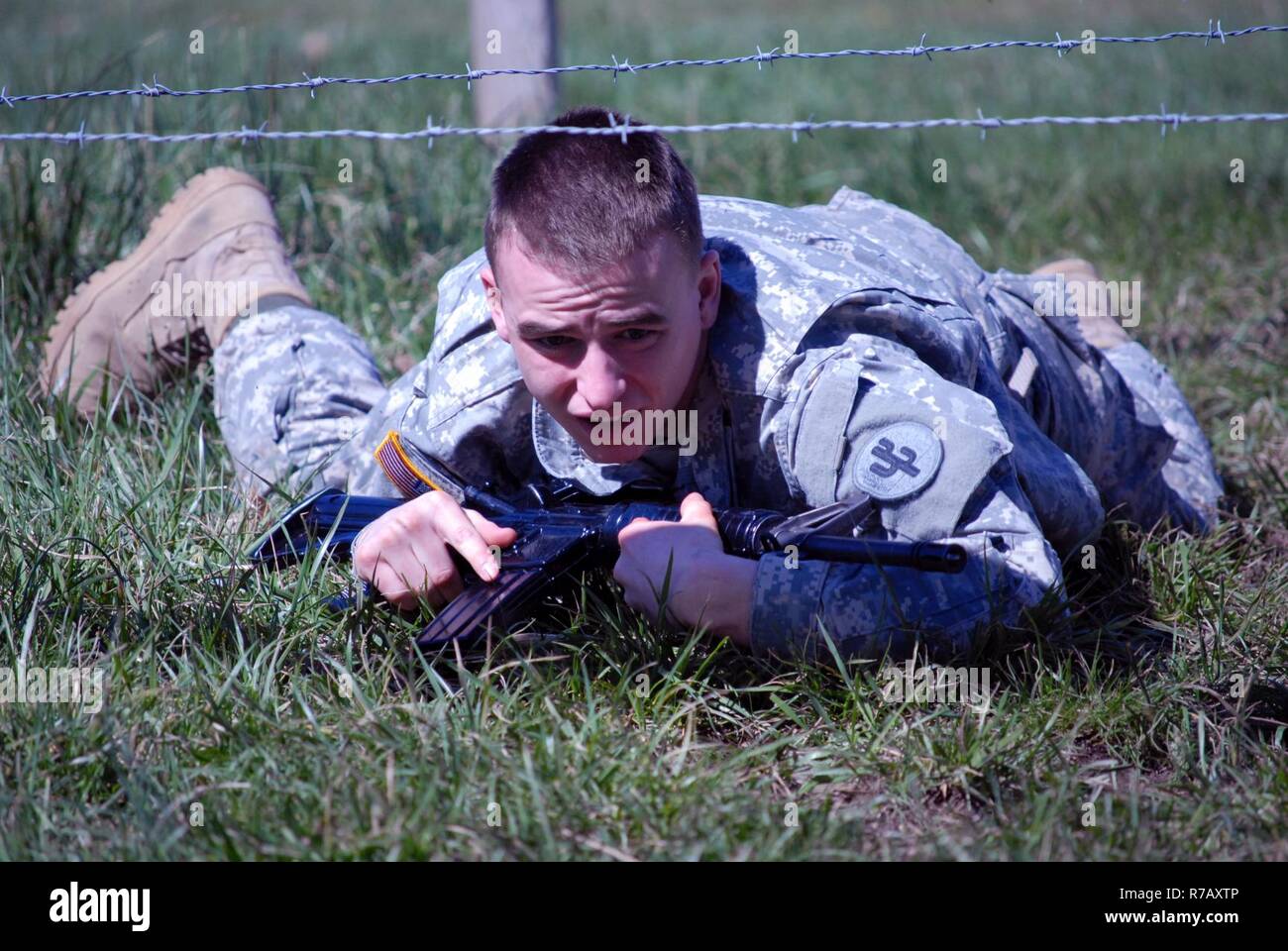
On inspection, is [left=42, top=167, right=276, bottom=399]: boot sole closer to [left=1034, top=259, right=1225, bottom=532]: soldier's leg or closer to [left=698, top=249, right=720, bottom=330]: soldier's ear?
[left=698, top=249, right=720, bottom=330]: soldier's ear

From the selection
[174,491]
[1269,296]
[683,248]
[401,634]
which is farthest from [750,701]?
[1269,296]

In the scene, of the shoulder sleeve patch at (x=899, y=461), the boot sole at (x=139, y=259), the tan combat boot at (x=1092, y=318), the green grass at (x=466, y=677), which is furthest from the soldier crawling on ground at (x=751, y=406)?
the boot sole at (x=139, y=259)

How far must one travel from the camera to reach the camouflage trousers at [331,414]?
3615mm

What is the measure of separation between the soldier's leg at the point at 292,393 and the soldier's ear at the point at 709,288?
46.7 inches

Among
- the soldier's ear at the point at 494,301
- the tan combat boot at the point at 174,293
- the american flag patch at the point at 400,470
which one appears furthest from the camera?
the tan combat boot at the point at 174,293

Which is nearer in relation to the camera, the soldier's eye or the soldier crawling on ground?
the soldier crawling on ground

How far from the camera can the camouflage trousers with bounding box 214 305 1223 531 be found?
11.9 ft

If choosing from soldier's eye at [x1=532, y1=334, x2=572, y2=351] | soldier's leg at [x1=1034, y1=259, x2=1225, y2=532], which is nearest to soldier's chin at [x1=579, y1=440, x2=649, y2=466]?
soldier's eye at [x1=532, y1=334, x2=572, y2=351]

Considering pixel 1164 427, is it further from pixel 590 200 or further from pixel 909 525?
pixel 590 200

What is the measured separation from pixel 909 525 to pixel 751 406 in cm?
49

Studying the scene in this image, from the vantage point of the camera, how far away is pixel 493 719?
2600 millimetres

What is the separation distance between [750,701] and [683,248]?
1.02 metres

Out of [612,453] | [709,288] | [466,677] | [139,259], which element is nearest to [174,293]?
[139,259]

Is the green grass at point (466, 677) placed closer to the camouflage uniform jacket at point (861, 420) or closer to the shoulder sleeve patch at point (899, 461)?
the camouflage uniform jacket at point (861, 420)
